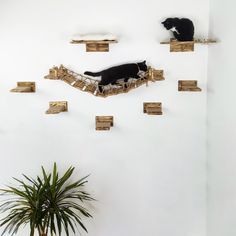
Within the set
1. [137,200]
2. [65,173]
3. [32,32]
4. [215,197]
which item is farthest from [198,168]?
[32,32]

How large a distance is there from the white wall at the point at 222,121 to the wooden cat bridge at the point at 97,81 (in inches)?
16.0

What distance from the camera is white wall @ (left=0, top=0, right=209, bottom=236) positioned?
224 centimetres

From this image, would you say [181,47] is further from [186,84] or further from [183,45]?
[186,84]

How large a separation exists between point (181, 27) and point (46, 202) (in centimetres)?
153

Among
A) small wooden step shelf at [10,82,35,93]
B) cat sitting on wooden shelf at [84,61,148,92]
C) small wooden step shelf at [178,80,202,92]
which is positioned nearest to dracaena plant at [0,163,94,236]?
small wooden step shelf at [10,82,35,93]

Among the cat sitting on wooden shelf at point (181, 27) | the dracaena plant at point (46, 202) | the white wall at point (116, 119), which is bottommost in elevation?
the dracaena plant at point (46, 202)

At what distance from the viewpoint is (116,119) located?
92.1 inches

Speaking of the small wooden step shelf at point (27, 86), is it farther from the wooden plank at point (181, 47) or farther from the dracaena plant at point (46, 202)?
the wooden plank at point (181, 47)

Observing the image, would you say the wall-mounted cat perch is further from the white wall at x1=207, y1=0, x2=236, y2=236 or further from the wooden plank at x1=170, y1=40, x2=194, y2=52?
the white wall at x1=207, y1=0, x2=236, y2=236

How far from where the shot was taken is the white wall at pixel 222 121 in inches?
74.4

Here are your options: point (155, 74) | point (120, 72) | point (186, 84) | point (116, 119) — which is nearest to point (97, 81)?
point (120, 72)

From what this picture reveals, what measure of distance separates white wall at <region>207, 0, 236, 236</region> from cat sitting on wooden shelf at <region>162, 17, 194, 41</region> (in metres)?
Result: 0.16

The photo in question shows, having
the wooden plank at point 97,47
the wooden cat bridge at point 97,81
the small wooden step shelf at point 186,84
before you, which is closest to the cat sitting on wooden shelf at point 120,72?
the wooden cat bridge at point 97,81

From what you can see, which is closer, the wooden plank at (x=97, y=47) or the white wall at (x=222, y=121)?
the white wall at (x=222, y=121)
